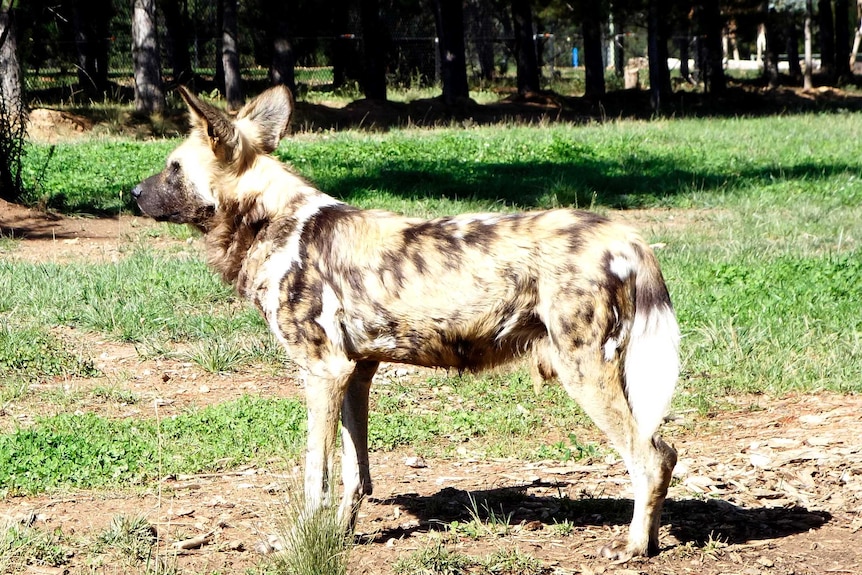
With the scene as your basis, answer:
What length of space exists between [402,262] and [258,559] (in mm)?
1167

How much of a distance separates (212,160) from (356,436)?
122 centimetres

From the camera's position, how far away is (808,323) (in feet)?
21.2

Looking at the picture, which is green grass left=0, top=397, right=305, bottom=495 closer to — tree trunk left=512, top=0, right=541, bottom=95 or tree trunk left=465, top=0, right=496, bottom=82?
tree trunk left=512, top=0, right=541, bottom=95

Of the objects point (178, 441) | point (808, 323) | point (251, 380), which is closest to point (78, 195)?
point (251, 380)

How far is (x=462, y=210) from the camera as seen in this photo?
10.7 m

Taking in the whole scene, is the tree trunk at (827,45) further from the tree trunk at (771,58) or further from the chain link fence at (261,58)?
the chain link fence at (261,58)

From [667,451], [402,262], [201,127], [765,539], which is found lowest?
[765,539]

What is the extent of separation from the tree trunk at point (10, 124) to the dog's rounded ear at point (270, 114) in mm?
7666

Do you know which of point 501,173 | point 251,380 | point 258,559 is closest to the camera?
point 258,559

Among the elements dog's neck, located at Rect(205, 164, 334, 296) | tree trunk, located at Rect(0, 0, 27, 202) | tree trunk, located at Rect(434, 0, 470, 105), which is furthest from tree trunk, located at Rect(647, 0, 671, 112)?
dog's neck, located at Rect(205, 164, 334, 296)

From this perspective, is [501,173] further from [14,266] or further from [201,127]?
[201,127]

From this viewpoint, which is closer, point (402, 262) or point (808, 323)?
point (402, 262)

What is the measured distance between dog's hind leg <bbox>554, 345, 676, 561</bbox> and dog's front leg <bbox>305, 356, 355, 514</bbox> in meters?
0.78

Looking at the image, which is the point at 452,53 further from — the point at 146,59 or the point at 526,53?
the point at 146,59
